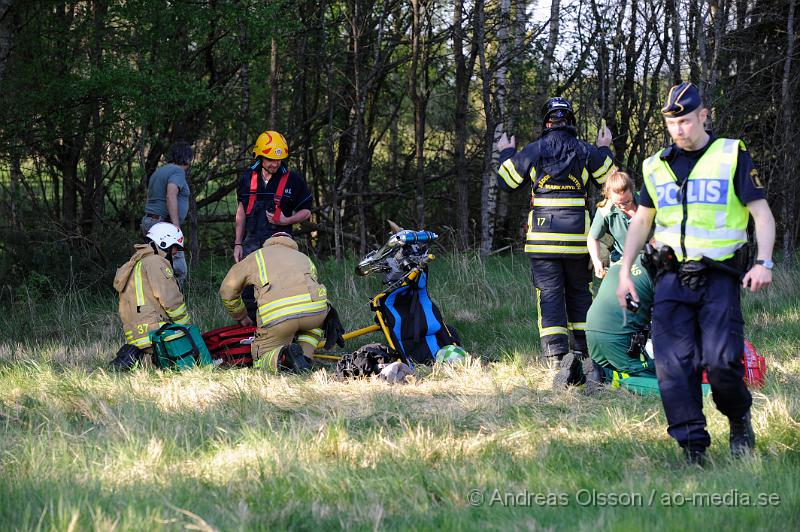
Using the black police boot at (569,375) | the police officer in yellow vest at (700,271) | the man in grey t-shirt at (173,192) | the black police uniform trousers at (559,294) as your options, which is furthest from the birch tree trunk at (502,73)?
the police officer in yellow vest at (700,271)

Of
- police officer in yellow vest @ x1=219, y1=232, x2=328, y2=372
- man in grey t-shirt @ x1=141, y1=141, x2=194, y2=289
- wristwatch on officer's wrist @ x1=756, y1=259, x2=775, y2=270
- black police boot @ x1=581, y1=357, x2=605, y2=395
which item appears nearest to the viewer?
wristwatch on officer's wrist @ x1=756, y1=259, x2=775, y2=270

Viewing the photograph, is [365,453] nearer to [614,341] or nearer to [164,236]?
[614,341]

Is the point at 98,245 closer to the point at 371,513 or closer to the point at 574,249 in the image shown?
the point at 574,249

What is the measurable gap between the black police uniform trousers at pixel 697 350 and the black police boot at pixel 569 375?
68.5 inches

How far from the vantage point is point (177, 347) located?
23.9 ft

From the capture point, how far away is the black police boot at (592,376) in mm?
6219

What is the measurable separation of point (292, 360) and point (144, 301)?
1.34 m

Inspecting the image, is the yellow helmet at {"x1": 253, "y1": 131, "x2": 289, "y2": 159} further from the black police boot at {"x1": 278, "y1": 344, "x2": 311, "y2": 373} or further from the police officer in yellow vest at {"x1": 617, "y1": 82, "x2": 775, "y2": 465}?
the police officer in yellow vest at {"x1": 617, "y1": 82, "x2": 775, "y2": 465}

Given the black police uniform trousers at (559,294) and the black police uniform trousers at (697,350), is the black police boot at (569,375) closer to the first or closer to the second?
the black police uniform trousers at (559,294)

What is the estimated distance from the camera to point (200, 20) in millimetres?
11211

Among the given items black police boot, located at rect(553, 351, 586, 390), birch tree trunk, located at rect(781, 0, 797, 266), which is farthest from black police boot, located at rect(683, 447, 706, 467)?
birch tree trunk, located at rect(781, 0, 797, 266)

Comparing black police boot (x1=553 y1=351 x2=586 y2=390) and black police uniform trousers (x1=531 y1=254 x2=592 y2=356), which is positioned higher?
black police uniform trousers (x1=531 y1=254 x2=592 y2=356)

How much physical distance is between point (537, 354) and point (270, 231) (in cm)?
270

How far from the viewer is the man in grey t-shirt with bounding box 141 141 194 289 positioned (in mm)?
9094
